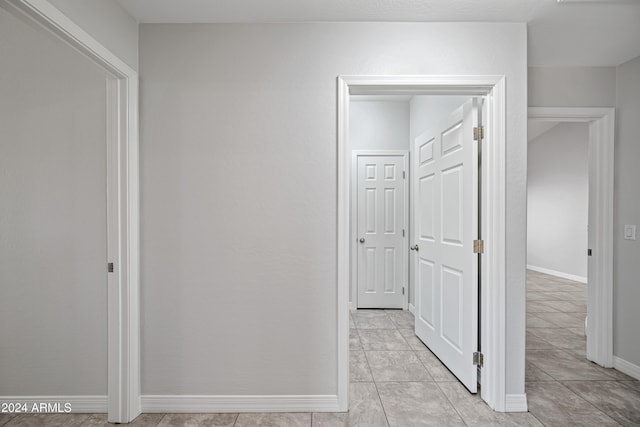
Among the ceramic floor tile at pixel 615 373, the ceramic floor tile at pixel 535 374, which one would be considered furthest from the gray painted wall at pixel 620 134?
the ceramic floor tile at pixel 535 374

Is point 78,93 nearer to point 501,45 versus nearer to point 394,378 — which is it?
point 501,45

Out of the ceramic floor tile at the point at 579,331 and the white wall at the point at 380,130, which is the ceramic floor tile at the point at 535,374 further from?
the white wall at the point at 380,130

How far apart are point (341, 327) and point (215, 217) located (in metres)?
1.07

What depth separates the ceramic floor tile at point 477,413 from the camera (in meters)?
1.94

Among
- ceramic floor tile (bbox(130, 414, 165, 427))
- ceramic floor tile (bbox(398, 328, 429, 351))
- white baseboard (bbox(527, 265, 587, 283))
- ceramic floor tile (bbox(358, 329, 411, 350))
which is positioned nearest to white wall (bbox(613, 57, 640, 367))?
ceramic floor tile (bbox(398, 328, 429, 351))

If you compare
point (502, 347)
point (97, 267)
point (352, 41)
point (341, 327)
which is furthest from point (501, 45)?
point (97, 267)

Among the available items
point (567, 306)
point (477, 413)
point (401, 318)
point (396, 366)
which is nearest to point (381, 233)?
point (401, 318)

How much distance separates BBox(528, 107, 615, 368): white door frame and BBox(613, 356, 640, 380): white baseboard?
3 centimetres

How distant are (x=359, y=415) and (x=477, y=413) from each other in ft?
2.40

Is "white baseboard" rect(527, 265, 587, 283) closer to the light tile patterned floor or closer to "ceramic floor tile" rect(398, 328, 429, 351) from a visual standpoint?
the light tile patterned floor

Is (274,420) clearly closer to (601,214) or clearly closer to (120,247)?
(120,247)

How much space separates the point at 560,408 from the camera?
2.11m

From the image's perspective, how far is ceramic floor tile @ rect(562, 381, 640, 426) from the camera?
6.67ft

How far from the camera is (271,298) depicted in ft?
6.91
